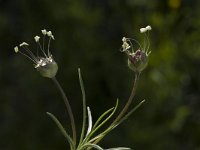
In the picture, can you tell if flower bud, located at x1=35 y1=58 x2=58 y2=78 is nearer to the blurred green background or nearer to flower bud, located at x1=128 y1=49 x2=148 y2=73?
flower bud, located at x1=128 y1=49 x2=148 y2=73

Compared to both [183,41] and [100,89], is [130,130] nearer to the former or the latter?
[100,89]

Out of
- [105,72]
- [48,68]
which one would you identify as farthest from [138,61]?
[105,72]

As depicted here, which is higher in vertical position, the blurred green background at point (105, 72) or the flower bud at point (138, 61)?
the flower bud at point (138, 61)

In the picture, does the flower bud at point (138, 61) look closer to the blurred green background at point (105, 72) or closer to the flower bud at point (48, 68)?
the flower bud at point (48, 68)

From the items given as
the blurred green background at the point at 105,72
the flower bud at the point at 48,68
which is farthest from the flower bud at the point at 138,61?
the blurred green background at the point at 105,72

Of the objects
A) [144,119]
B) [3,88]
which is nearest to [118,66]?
[144,119]

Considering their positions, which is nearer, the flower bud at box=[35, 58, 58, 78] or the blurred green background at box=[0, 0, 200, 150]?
the flower bud at box=[35, 58, 58, 78]

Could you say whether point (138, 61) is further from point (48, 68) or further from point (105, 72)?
point (105, 72)

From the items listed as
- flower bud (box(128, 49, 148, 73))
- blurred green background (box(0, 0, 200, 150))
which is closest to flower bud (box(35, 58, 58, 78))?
flower bud (box(128, 49, 148, 73))
